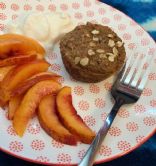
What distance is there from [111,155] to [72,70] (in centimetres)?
37

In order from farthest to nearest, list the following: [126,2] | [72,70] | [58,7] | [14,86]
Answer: [126,2] → [58,7] → [72,70] → [14,86]

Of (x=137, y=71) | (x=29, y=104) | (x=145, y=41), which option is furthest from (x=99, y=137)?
(x=145, y=41)

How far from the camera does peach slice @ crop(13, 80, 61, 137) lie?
131cm

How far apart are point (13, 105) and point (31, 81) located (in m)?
0.11

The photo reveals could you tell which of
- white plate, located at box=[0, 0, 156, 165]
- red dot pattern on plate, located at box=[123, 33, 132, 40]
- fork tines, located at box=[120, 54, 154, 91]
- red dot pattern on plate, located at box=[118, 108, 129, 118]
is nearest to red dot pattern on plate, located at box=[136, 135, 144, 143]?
white plate, located at box=[0, 0, 156, 165]

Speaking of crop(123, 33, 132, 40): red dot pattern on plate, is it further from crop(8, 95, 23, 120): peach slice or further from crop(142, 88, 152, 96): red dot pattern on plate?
crop(8, 95, 23, 120): peach slice

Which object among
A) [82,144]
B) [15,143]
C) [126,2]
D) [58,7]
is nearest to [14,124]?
[15,143]

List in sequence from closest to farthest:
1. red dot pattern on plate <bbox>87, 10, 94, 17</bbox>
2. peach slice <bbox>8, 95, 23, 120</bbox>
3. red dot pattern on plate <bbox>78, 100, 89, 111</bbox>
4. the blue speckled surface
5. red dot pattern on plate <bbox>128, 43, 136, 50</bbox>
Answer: peach slice <bbox>8, 95, 23, 120</bbox> → red dot pattern on plate <bbox>78, 100, 89, 111</bbox> → red dot pattern on plate <bbox>128, 43, 136, 50</bbox> → red dot pattern on plate <bbox>87, 10, 94, 17</bbox> → the blue speckled surface

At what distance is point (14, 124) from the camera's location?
1.31 m

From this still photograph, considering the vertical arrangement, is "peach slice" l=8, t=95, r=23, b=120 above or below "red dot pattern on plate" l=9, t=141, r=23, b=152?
above

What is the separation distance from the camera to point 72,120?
1297mm

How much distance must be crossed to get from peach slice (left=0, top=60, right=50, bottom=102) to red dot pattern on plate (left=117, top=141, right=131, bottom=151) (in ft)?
1.33

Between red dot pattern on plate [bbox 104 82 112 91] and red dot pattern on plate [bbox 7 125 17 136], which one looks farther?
red dot pattern on plate [bbox 104 82 112 91]

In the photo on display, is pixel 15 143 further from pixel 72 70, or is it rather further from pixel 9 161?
pixel 72 70
